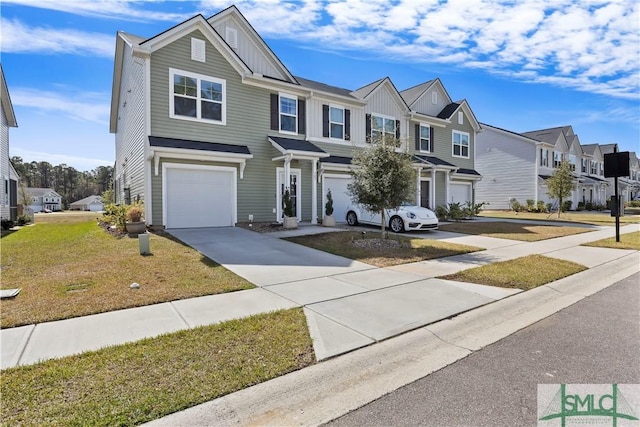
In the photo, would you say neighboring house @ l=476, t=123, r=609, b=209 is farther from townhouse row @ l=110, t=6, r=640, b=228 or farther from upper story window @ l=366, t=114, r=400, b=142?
upper story window @ l=366, t=114, r=400, b=142

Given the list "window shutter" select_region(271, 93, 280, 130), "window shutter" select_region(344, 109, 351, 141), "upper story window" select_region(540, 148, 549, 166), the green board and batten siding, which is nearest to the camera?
the green board and batten siding

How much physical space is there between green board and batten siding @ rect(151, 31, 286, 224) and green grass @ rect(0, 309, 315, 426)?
1005 cm

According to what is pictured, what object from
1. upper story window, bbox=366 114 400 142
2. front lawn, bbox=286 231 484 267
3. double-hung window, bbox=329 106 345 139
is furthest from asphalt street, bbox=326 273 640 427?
upper story window, bbox=366 114 400 142

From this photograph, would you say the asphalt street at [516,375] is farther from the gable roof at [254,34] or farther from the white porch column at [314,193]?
the gable roof at [254,34]

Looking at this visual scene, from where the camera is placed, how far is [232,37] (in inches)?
608

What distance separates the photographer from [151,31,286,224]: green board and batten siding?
12.6 metres

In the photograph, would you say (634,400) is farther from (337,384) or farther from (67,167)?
(67,167)

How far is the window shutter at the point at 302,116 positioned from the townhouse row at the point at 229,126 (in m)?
0.05

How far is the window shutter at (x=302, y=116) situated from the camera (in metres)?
16.4

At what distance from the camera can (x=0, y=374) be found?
306cm

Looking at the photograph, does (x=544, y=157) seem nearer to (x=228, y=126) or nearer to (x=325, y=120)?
(x=325, y=120)

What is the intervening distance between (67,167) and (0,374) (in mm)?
103938

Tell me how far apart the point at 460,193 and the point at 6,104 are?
29.2 meters

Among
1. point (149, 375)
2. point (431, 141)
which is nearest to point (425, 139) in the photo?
point (431, 141)
